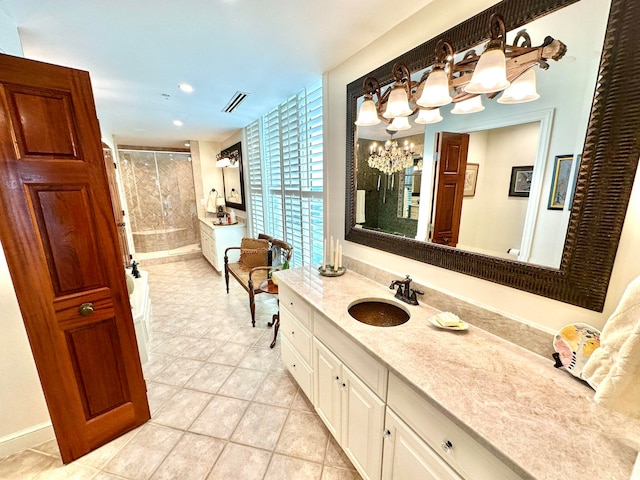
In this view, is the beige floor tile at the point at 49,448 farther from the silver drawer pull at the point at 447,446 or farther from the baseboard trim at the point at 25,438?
the silver drawer pull at the point at 447,446

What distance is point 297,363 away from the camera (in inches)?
71.6

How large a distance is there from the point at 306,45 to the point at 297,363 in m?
2.22

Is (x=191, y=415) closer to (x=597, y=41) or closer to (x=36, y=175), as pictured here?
(x=36, y=175)

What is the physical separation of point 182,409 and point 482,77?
99.9 inches

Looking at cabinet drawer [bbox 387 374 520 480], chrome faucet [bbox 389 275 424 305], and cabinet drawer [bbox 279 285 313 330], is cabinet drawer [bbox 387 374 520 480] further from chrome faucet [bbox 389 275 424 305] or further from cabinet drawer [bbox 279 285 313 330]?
cabinet drawer [bbox 279 285 313 330]

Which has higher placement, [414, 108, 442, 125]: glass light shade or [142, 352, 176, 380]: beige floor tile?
[414, 108, 442, 125]: glass light shade

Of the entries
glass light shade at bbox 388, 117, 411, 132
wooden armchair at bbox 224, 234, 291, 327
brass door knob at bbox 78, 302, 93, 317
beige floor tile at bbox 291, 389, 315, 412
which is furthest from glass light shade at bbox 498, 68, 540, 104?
wooden armchair at bbox 224, 234, 291, 327

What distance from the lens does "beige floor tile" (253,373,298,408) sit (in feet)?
6.11

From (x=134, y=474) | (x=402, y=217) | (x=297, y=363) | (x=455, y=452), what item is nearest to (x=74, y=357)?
(x=134, y=474)

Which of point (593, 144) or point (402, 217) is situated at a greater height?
point (593, 144)

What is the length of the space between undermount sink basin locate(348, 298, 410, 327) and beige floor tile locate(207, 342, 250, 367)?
1.42 meters

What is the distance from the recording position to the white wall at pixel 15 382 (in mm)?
1405

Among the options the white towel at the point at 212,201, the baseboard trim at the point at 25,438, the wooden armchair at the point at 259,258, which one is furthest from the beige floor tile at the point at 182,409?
the white towel at the point at 212,201

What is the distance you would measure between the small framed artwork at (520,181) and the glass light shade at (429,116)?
47cm
